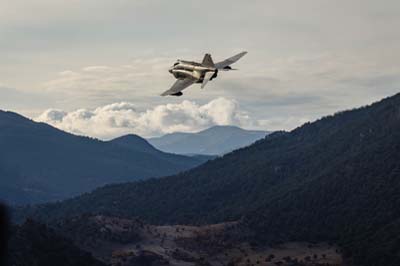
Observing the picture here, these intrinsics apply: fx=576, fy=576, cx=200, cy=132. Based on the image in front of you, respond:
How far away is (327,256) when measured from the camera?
196 m

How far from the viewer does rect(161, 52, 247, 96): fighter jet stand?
67.2 metres

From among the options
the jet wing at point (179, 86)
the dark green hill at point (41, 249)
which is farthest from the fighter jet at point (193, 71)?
the dark green hill at point (41, 249)

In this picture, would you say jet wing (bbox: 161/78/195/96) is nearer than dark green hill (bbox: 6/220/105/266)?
Yes

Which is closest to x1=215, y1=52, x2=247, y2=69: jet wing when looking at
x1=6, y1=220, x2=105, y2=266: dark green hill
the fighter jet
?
the fighter jet

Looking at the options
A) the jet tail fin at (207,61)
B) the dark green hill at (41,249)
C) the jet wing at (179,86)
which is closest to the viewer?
the jet wing at (179,86)

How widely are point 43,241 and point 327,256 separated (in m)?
98.5

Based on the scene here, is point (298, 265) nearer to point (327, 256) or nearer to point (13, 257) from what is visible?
point (327, 256)

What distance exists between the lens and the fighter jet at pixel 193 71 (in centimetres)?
6724

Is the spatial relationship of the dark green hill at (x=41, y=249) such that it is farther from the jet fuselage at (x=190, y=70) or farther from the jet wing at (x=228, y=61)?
the jet wing at (x=228, y=61)

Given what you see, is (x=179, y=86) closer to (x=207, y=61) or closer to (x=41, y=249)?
(x=207, y=61)

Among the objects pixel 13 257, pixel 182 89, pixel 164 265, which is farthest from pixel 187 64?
pixel 164 265

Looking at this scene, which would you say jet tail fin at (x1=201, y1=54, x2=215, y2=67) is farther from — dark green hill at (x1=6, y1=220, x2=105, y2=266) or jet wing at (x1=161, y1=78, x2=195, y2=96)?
dark green hill at (x1=6, y1=220, x2=105, y2=266)

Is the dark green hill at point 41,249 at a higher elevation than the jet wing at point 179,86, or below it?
below

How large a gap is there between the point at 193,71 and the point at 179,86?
8.40 feet
